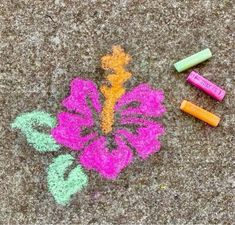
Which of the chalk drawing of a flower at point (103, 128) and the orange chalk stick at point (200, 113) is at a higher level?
the orange chalk stick at point (200, 113)

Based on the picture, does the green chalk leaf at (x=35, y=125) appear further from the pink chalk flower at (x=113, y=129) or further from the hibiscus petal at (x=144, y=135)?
the hibiscus petal at (x=144, y=135)

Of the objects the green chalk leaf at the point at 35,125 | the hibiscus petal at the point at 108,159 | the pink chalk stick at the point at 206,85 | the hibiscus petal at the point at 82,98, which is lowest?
the hibiscus petal at the point at 108,159

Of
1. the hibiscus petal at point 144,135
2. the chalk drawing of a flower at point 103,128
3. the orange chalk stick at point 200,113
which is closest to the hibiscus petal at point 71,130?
the chalk drawing of a flower at point 103,128

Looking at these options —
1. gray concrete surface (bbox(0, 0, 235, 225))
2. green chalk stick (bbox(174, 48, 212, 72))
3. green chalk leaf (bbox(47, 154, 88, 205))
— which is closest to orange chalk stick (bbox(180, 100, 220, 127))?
gray concrete surface (bbox(0, 0, 235, 225))

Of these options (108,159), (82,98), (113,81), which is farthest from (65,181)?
(113,81)

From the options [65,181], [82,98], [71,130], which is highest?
[82,98]

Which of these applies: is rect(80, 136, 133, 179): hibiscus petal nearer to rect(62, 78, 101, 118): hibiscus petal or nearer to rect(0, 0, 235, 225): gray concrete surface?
rect(0, 0, 235, 225): gray concrete surface

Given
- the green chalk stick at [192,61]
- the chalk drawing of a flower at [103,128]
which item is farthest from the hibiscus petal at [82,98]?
the green chalk stick at [192,61]

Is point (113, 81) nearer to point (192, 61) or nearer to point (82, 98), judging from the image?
point (82, 98)

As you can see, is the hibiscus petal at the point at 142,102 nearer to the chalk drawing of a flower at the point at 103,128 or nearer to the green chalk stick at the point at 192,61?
the chalk drawing of a flower at the point at 103,128
